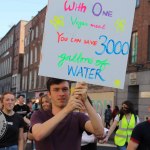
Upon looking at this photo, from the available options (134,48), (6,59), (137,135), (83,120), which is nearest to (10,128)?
(137,135)

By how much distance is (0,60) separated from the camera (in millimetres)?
79562

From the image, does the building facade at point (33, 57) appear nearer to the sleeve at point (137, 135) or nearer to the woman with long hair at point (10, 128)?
the woman with long hair at point (10, 128)

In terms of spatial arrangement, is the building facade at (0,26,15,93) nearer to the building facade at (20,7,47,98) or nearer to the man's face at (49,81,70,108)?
the building facade at (20,7,47,98)

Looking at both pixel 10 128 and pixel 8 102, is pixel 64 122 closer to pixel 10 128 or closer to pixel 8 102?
pixel 10 128

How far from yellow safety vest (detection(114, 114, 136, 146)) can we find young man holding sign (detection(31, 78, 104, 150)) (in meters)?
5.07

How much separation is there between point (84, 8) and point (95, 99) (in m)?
26.5

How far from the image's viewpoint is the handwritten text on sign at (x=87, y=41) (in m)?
3.84

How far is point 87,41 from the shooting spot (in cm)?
392

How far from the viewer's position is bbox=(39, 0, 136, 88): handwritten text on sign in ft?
12.6

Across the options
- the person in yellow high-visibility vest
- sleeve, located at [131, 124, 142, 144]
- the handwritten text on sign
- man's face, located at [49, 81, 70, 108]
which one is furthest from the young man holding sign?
the person in yellow high-visibility vest

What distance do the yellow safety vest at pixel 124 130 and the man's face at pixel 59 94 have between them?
5258mm

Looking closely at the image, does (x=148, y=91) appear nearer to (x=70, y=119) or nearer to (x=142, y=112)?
(x=142, y=112)

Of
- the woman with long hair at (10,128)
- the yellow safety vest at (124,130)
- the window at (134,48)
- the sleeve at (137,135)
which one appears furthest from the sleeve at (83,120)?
the window at (134,48)

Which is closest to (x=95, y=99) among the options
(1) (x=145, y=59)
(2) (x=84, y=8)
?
(1) (x=145, y=59)
